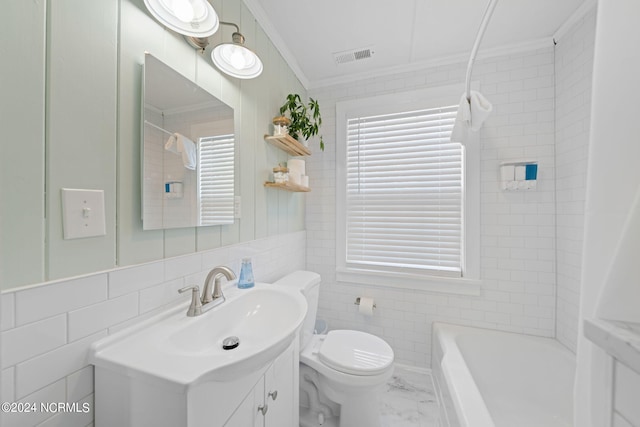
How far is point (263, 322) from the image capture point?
104cm

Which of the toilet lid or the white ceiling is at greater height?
the white ceiling

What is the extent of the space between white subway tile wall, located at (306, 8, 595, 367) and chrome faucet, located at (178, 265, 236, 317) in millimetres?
1355

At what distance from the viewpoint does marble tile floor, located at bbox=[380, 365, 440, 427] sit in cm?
144

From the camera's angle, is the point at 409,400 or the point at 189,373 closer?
the point at 189,373

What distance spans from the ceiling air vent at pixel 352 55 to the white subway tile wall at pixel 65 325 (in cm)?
182

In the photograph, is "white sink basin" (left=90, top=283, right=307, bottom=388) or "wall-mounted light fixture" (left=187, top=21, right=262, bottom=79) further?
"wall-mounted light fixture" (left=187, top=21, right=262, bottom=79)

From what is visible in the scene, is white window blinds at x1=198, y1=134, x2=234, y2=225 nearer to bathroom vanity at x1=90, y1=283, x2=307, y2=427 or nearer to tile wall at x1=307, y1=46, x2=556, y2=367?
bathroom vanity at x1=90, y1=283, x2=307, y2=427

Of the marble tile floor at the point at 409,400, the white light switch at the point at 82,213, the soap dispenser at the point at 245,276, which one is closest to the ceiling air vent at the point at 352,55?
the soap dispenser at the point at 245,276

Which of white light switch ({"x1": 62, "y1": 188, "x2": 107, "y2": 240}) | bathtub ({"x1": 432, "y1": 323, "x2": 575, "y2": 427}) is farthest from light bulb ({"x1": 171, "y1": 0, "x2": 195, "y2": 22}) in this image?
bathtub ({"x1": 432, "y1": 323, "x2": 575, "y2": 427})

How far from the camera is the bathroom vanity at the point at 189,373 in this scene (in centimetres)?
55

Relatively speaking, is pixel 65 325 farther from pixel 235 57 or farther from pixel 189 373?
pixel 235 57

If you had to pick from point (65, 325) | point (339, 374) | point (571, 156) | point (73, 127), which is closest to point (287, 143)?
point (73, 127)

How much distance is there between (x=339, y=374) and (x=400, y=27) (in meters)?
2.17

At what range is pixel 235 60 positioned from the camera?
3.59 feet
